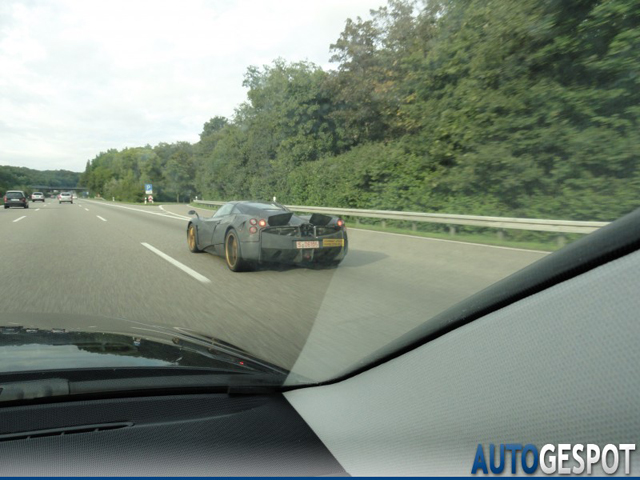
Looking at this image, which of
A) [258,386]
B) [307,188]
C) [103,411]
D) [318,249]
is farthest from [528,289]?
[307,188]

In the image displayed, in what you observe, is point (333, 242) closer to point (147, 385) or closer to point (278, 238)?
point (278, 238)

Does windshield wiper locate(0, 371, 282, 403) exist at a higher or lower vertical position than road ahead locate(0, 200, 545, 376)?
higher

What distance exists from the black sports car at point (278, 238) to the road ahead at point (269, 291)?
287 millimetres

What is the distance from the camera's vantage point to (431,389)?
1.56 m

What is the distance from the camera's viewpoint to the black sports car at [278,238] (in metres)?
8.07

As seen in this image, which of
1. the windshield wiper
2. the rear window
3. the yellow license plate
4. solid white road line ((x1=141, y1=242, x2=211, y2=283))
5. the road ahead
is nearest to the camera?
the windshield wiper

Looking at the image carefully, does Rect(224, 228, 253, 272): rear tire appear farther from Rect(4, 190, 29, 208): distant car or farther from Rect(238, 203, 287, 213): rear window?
Rect(4, 190, 29, 208): distant car

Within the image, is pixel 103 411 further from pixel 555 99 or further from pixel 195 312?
pixel 555 99

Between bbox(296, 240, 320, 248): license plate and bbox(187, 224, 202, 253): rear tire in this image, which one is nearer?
bbox(296, 240, 320, 248): license plate

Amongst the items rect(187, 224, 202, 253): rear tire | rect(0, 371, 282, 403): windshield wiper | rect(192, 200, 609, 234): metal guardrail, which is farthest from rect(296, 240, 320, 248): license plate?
rect(0, 371, 282, 403): windshield wiper

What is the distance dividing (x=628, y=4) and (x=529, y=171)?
15.0ft

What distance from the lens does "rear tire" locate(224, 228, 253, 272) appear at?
27.3 ft

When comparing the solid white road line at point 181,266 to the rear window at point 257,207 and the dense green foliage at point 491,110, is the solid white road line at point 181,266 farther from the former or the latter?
the dense green foliage at point 491,110

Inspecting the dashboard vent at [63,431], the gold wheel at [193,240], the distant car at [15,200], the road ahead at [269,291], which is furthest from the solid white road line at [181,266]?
the distant car at [15,200]
